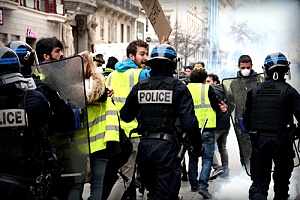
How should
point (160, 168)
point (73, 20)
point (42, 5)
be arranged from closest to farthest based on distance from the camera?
point (160, 168)
point (42, 5)
point (73, 20)

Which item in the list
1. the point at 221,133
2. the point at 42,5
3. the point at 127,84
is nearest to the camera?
the point at 127,84

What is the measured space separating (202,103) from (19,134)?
14.1ft

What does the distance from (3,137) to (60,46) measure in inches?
72.5

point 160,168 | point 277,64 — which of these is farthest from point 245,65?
point 160,168

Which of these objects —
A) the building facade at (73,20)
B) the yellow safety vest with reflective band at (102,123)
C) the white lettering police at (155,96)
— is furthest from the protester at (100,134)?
the building facade at (73,20)

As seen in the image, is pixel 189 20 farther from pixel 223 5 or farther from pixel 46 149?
pixel 46 149

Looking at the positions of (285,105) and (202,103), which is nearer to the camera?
(285,105)

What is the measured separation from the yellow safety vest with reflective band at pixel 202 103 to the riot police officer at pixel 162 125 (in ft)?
9.20

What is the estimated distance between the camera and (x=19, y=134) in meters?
4.48

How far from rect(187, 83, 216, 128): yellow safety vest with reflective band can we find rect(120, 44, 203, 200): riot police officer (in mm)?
2804

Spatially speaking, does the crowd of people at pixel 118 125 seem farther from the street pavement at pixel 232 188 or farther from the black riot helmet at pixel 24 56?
the street pavement at pixel 232 188

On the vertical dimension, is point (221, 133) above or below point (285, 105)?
below

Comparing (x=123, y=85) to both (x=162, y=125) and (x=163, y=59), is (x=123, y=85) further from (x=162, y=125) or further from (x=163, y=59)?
(x=162, y=125)

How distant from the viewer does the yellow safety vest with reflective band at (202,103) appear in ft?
27.5
